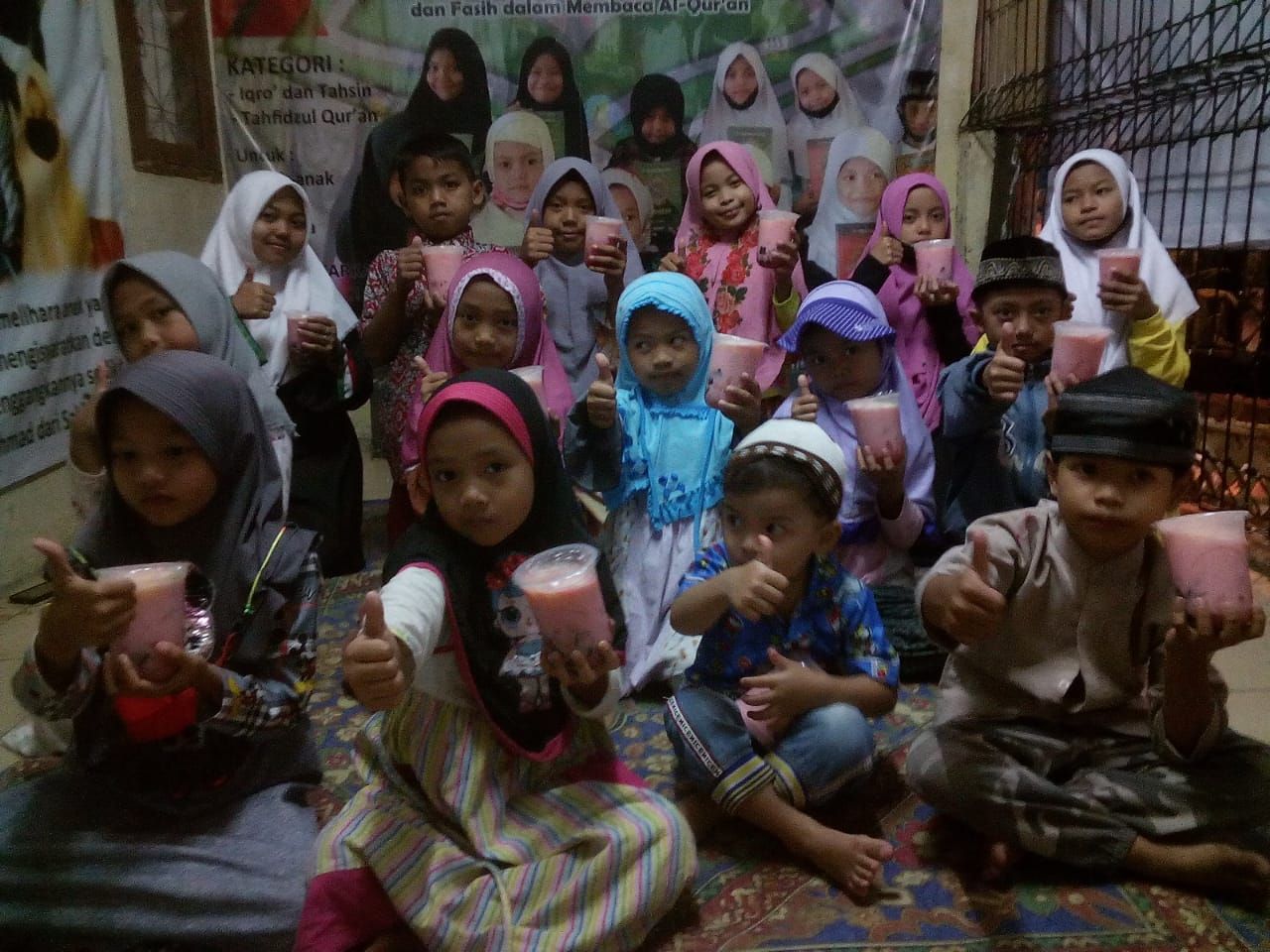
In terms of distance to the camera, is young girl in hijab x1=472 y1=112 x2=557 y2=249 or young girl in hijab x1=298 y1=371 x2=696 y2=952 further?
young girl in hijab x1=472 y1=112 x2=557 y2=249

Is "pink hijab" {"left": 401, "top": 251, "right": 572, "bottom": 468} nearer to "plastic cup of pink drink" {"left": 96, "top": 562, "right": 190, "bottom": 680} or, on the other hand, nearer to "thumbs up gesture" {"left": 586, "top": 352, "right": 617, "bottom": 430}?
"thumbs up gesture" {"left": 586, "top": 352, "right": 617, "bottom": 430}

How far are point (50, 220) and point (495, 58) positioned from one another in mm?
2428

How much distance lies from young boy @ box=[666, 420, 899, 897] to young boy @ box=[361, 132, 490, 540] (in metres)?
1.86

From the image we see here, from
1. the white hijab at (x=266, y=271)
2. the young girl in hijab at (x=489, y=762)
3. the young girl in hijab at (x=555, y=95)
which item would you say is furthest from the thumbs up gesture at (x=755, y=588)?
the young girl in hijab at (x=555, y=95)

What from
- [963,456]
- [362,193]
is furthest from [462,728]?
[362,193]

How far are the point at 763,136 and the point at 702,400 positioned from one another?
2839 mm

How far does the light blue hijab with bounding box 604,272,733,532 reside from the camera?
108 inches

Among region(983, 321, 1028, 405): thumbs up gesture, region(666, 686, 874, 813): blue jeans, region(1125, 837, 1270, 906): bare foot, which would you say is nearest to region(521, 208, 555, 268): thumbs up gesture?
region(983, 321, 1028, 405): thumbs up gesture

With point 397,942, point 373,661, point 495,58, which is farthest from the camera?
point 495,58

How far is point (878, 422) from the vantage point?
241cm

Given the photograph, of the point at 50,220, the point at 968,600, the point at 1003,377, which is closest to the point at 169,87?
the point at 50,220

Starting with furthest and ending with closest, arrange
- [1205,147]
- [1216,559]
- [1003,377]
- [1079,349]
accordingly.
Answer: [1205,147] < [1003,377] < [1079,349] < [1216,559]

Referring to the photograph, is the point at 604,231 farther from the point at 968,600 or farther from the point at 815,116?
the point at 815,116

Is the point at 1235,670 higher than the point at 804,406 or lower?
lower
